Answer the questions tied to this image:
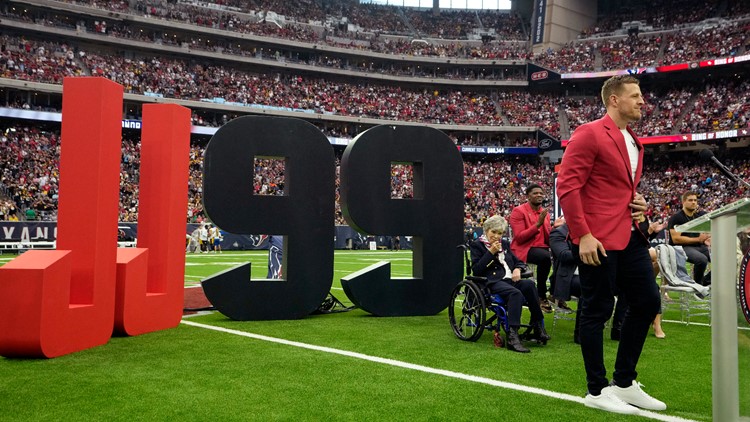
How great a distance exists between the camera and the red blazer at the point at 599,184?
12.9 feet

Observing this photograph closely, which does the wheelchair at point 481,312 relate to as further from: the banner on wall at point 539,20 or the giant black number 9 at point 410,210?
the banner on wall at point 539,20

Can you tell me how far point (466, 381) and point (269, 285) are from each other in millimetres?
3796

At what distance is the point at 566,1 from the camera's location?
52344mm

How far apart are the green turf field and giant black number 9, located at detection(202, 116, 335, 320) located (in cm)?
76

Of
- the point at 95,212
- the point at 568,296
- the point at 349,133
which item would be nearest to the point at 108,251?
the point at 95,212

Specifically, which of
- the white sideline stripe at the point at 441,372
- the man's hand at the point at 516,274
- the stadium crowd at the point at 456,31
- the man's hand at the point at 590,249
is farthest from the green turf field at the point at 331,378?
the stadium crowd at the point at 456,31

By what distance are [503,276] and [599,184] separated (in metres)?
2.36

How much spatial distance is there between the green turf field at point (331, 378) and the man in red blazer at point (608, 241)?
30 cm

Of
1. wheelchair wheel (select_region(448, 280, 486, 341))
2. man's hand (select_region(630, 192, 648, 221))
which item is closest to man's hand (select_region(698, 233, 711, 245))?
wheelchair wheel (select_region(448, 280, 486, 341))

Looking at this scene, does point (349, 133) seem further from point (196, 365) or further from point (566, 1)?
point (196, 365)

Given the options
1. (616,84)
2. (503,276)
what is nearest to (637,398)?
(616,84)

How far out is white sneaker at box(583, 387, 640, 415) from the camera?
3713 mm

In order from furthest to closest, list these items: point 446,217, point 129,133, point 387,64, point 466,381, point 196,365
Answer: point 387,64
point 129,133
point 446,217
point 196,365
point 466,381

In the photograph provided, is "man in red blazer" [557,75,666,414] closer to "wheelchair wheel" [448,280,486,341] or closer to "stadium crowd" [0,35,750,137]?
"wheelchair wheel" [448,280,486,341]
